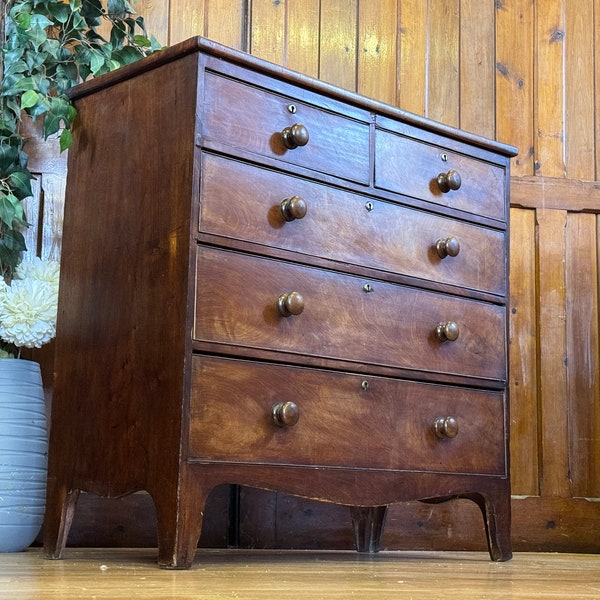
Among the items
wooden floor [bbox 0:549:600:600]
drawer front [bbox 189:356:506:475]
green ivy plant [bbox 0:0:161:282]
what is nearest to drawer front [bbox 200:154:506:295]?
drawer front [bbox 189:356:506:475]

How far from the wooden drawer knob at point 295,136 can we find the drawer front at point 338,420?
1.43ft

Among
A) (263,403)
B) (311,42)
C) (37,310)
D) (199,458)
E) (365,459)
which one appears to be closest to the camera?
(199,458)

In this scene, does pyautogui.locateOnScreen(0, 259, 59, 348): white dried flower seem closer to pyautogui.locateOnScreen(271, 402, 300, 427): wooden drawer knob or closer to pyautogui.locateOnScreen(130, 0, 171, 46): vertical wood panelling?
pyautogui.locateOnScreen(271, 402, 300, 427): wooden drawer knob

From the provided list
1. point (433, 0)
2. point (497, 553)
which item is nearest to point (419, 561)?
point (497, 553)

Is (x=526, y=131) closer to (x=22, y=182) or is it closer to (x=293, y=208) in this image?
(x=293, y=208)

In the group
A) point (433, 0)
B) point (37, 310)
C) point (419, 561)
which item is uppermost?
point (433, 0)

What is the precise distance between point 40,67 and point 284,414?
99cm

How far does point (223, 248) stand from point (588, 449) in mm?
1535

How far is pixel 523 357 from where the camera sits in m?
2.83

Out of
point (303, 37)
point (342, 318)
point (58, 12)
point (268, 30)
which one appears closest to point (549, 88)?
point (303, 37)

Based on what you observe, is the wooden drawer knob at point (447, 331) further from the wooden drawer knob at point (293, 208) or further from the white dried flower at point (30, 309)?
the white dried flower at point (30, 309)

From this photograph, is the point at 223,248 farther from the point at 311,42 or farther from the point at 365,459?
the point at 311,42

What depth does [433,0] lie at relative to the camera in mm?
2916

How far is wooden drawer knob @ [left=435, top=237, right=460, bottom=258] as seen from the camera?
2.13 metres
